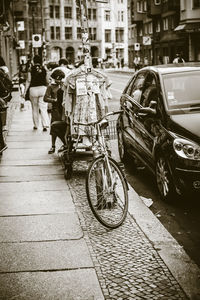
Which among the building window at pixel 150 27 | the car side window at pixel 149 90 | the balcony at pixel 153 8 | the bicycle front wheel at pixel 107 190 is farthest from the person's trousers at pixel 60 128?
the building window at pixel 150 27

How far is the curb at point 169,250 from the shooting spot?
4613 millimetres

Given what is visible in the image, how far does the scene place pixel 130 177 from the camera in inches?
360

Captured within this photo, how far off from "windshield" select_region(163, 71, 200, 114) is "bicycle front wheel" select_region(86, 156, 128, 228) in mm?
1621

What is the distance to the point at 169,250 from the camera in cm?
542

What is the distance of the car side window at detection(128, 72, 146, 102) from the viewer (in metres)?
8.98

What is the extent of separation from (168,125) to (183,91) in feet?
2.96

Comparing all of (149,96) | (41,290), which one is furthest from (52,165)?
(41,290)

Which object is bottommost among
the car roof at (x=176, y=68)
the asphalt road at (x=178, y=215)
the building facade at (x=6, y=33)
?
the asphalt road at (x=178, y=215)

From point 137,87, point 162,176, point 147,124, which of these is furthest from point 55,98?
point 162,176

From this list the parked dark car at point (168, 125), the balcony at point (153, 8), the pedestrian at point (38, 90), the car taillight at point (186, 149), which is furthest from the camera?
the balcony at point (153, 8)

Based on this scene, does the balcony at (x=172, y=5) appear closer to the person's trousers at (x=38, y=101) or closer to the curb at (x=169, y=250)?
the person's trousers at (x=38, y=101)

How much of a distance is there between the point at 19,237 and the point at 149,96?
136 inches

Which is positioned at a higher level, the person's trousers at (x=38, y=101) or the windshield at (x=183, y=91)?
the windshield at (x=183, y=91)

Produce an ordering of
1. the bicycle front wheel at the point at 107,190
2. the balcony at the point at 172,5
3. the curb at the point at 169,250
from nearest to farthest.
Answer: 1. the curb at the point at 169,250
2. the bicycle front wheel at the point at 107,190
3. the balcony at the point at 172,5
